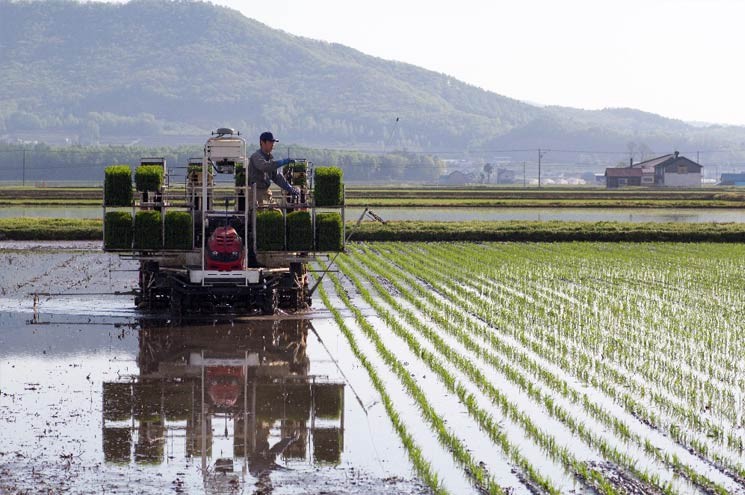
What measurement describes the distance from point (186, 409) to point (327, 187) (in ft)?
24.6

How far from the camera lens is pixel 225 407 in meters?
11.7

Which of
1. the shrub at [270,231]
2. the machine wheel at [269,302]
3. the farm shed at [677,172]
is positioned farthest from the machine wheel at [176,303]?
the farm shed at [677,172]

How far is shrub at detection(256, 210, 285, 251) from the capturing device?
59.8 ft

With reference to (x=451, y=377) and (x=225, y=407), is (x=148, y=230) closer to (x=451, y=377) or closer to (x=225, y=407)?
(x=451, y=377)

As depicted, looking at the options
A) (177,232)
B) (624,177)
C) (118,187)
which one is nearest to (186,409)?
(177,232)

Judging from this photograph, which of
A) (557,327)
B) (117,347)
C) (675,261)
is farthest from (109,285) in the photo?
(675,261)

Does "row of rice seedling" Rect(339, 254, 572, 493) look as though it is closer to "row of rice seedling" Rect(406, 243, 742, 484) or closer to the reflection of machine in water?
"row of rice seedling" Rect(406, 243, 742, 484)

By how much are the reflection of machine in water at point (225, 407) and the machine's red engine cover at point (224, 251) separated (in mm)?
1739

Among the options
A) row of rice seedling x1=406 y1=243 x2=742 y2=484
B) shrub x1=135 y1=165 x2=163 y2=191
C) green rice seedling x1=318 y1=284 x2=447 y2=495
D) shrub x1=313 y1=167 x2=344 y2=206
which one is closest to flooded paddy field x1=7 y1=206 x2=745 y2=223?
shrub x1=135 y1=165 x2=163 y2=191

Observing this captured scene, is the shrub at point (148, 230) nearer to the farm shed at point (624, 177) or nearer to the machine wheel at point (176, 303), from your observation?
the machine wheel at point (176, 303)

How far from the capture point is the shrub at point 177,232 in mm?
18203

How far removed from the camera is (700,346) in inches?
614

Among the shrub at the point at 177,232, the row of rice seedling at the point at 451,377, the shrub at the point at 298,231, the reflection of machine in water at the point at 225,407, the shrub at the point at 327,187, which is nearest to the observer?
the row of rice seedling at the point at 451,377

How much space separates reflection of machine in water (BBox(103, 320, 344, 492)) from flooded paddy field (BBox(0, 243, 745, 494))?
0.03 m
